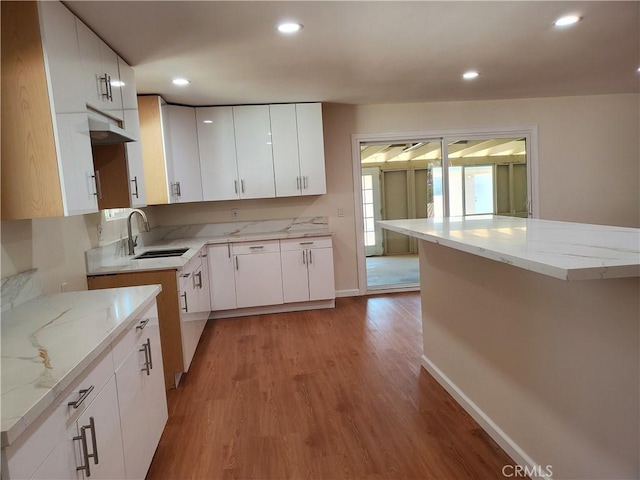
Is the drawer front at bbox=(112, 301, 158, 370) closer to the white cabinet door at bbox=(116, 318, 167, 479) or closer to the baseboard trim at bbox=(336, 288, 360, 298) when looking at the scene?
the white cabinet door at bbox=(116, 318, 167, 479)

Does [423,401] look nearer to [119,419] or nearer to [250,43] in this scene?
[119,419]

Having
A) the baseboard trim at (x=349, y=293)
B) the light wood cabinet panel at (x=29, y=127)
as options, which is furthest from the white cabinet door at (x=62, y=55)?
the baseboard trim at (x=349, y=293)

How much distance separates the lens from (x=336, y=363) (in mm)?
3082

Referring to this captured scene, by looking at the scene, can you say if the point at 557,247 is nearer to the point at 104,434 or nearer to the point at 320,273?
the point at 104,434

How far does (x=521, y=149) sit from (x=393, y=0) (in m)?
3.75

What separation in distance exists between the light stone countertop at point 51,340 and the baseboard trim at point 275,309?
2440 mm

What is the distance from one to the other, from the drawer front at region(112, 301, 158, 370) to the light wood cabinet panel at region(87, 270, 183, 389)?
678 millimetres

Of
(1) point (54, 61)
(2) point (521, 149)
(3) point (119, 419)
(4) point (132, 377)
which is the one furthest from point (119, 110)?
(2) point (521, 149)

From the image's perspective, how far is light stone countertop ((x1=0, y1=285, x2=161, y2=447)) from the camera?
0.97 metres

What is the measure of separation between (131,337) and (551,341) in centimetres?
176

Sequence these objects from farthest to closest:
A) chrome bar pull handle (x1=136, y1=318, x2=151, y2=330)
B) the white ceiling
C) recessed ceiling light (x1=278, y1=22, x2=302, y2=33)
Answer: recessed ceiling light (x1=278, y1=22, x2=302, y2=33) < the white ceiling < chrome bar pull handle (x1=136, y1=318, x2=151, y2=330)

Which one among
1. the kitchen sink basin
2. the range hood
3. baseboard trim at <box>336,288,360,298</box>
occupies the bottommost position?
baseboard trim at <box>336,288,360,298</box>

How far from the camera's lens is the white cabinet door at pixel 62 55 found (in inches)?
67.4

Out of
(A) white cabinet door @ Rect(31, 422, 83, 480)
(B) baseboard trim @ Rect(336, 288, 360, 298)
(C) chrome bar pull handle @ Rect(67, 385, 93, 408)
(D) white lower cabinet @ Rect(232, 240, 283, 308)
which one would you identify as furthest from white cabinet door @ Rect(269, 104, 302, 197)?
(A) white cabinet door @ Rect(31, 422, 83, 480)
